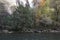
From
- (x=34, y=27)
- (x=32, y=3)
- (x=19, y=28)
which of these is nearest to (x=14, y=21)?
(x=19, y=28)

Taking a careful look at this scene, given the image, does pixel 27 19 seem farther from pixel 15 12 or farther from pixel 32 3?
pixel 32 3

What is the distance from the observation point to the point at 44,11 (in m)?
41.9

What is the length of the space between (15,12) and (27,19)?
332cm

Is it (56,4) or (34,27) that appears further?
(56,4)

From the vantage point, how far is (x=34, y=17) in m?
40.8

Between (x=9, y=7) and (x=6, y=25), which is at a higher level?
(x=9, y=7)

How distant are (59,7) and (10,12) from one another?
8.76 metres

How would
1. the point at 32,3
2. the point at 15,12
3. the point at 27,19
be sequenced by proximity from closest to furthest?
the point at 27,19
the point at 15,12
the point at 32,3

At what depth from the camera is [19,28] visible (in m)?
35.8

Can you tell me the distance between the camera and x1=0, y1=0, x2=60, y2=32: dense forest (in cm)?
3600

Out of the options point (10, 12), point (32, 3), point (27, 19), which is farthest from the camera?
point (32, 3)

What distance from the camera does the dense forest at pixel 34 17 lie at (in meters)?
36.0

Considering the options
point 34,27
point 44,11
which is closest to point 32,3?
point 44,11

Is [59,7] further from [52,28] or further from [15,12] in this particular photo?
[15,12]
